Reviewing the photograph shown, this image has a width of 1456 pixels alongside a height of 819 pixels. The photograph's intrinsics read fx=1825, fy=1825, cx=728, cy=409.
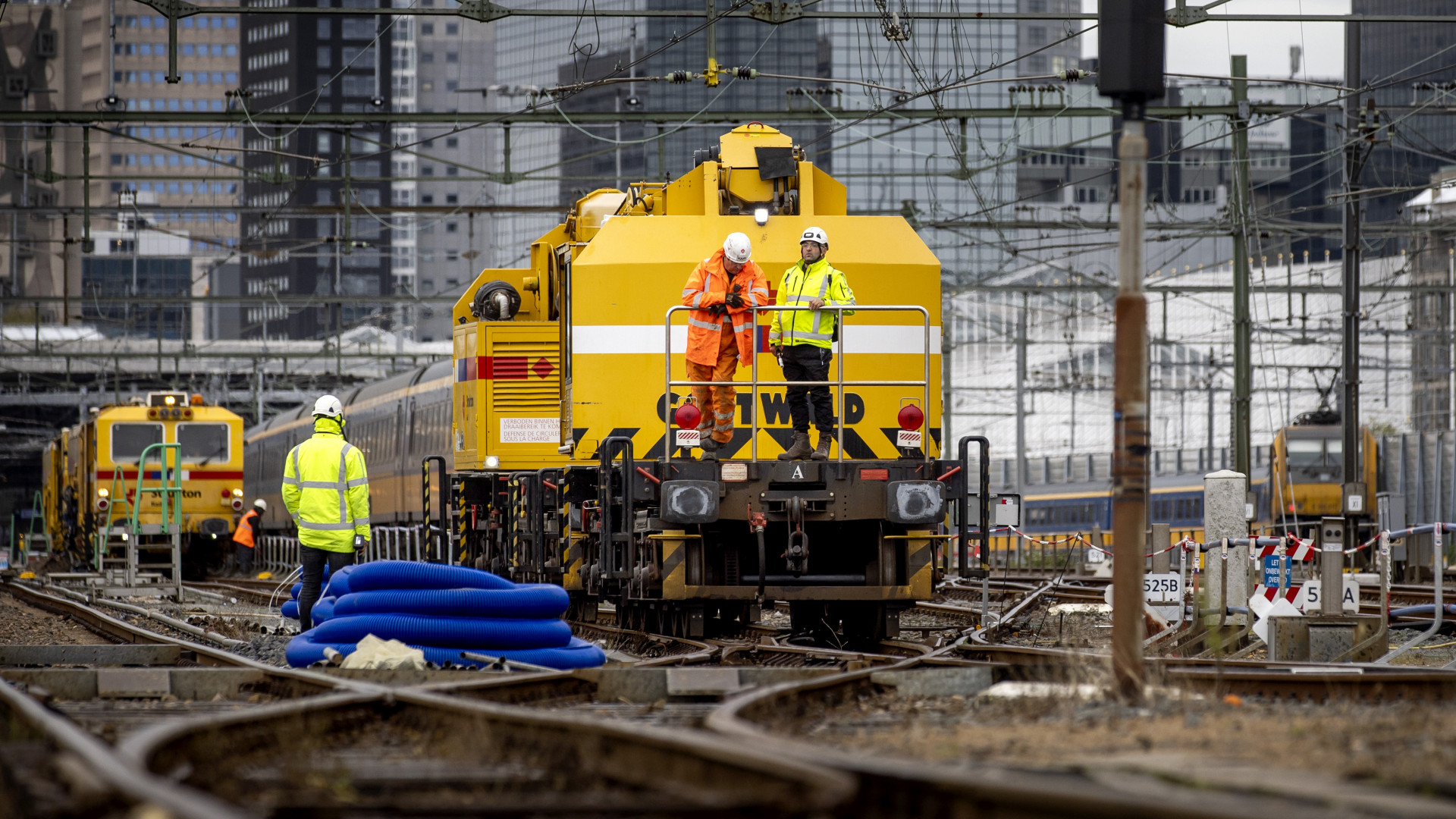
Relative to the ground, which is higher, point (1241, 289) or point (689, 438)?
point (1241, 289)

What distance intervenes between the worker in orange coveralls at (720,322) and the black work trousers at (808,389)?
0.29 metres

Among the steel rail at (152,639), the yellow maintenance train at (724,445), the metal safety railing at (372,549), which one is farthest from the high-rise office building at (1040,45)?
the yellow maintenance train at (724,445)

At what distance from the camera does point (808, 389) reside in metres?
12.1

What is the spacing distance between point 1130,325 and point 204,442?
25614mm

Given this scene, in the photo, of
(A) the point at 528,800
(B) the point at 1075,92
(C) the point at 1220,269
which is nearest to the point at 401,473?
(A) the point at 528,800

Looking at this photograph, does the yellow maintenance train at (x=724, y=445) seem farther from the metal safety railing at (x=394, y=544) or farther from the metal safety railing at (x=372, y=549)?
the metal safety railing at (x=394, y=544)

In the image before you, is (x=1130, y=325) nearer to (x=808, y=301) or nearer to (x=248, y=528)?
(x=808, y=301)

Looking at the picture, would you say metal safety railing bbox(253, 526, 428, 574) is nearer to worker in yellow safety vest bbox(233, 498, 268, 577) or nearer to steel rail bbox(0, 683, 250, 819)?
worker in yellow safety vest bbox(233, 498, 268, 577)

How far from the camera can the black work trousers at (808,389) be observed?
39.3ft

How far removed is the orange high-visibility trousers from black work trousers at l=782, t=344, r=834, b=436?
396mm

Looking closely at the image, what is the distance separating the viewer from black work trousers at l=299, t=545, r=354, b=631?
507 inches

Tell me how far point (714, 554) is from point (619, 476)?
84 centimetres

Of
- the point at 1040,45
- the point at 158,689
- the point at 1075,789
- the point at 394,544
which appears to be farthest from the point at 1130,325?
the point at 1040,45

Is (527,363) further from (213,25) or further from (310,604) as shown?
(213,25)
